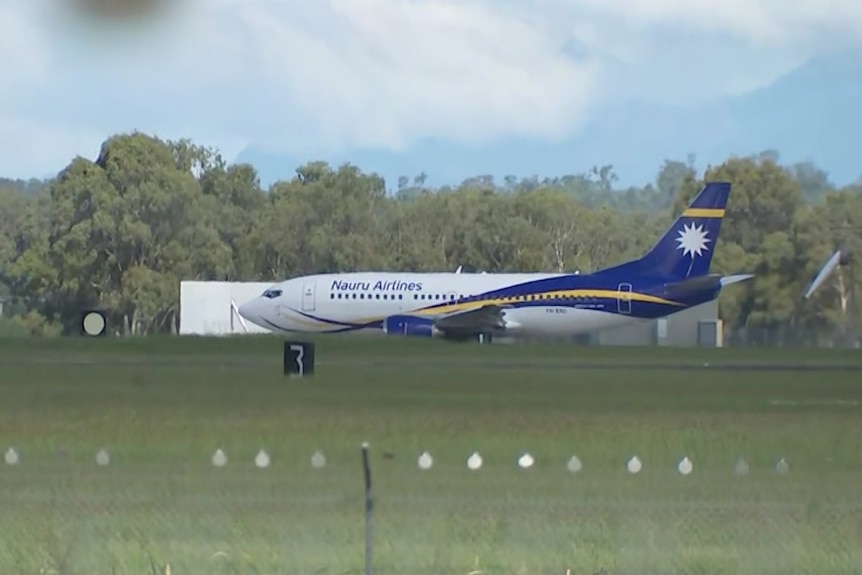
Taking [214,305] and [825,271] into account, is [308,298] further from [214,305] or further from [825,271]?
[825,271]

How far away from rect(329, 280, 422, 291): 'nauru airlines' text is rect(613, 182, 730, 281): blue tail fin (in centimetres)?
645

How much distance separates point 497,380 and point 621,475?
15898 millimetres

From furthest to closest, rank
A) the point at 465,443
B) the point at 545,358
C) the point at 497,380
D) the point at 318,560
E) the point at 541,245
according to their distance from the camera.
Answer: the point at 541,245 < the point at 545,358 < the point at 497,380 < the point at 465,443 < the point at 318,560

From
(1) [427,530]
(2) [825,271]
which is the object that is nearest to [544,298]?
(2) [825,271]

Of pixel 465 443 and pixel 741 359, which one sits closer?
pixel 465 443

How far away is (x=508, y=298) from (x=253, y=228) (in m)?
18.2

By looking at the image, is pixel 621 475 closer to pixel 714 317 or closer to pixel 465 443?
pixel 465 443

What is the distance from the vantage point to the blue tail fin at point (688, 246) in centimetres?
5381

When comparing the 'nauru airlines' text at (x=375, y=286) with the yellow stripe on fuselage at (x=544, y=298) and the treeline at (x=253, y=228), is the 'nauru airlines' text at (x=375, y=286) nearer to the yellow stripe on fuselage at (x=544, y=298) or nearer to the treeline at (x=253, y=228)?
the yellow stripe on fuselage at (x=544, y=298)

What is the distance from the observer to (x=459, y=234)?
235 feet

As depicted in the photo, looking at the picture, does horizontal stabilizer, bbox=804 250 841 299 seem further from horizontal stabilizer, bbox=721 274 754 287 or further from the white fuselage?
the white fuselage

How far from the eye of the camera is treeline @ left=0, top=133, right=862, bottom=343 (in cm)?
6500

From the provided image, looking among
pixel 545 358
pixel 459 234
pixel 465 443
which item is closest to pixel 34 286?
pixel 459 234

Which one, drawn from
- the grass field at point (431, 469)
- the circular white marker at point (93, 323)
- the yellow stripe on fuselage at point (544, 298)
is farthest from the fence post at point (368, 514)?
the yellow stripe on fuselage at point (544, 298)
